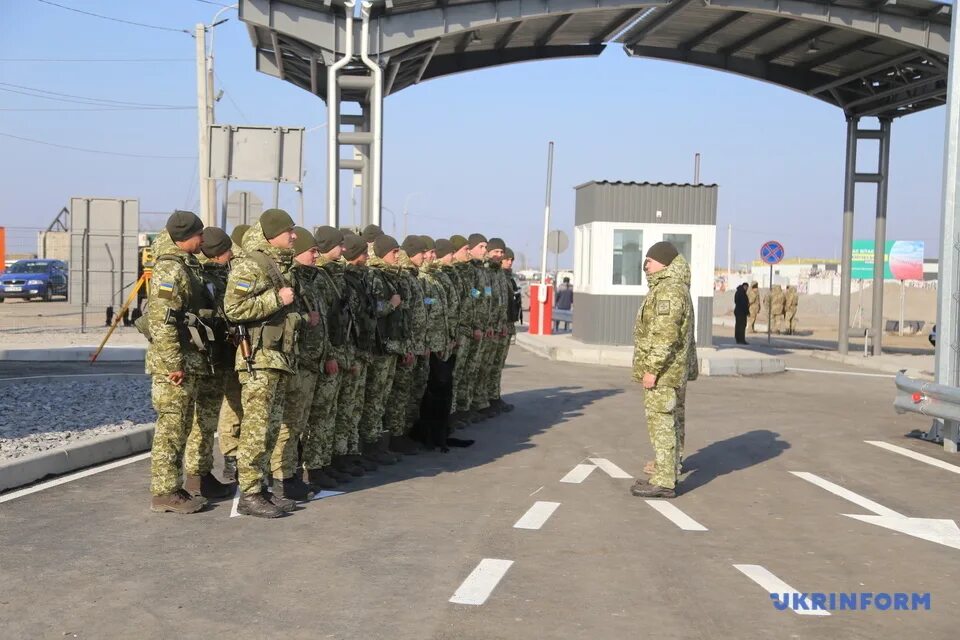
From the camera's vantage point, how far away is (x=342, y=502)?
26.8 feet

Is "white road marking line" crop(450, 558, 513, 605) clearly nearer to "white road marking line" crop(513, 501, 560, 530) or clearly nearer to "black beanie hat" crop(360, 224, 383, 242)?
"white road marking line" crop(513, 501, 560, 530)

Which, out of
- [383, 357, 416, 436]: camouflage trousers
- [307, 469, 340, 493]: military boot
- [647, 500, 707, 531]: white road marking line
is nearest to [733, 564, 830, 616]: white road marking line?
[647, 500, 707, 531]: white road marking line

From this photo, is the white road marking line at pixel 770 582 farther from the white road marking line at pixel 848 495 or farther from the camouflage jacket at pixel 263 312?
the camouflage jacket at pixel 263 312

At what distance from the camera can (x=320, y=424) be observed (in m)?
8.67

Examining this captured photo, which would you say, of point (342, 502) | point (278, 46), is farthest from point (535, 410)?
point (278, 46)

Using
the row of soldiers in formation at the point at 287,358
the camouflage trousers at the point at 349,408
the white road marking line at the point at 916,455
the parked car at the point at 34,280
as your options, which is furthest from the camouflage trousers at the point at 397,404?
the parked car at the point at 34,280

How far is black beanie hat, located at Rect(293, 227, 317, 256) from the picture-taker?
8008mm

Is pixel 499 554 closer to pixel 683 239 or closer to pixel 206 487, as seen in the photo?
pixel 206 487

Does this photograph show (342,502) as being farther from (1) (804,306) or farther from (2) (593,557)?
(1) (804,306)

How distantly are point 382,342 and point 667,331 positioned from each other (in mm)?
2521

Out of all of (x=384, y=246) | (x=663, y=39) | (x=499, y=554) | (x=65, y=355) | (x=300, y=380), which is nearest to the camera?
(x=499, y=554)

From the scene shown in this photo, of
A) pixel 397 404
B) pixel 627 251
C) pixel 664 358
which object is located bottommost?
pixel 397 404

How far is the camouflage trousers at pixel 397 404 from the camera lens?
10.4m

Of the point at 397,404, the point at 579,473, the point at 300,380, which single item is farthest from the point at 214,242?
the point at 579,473
